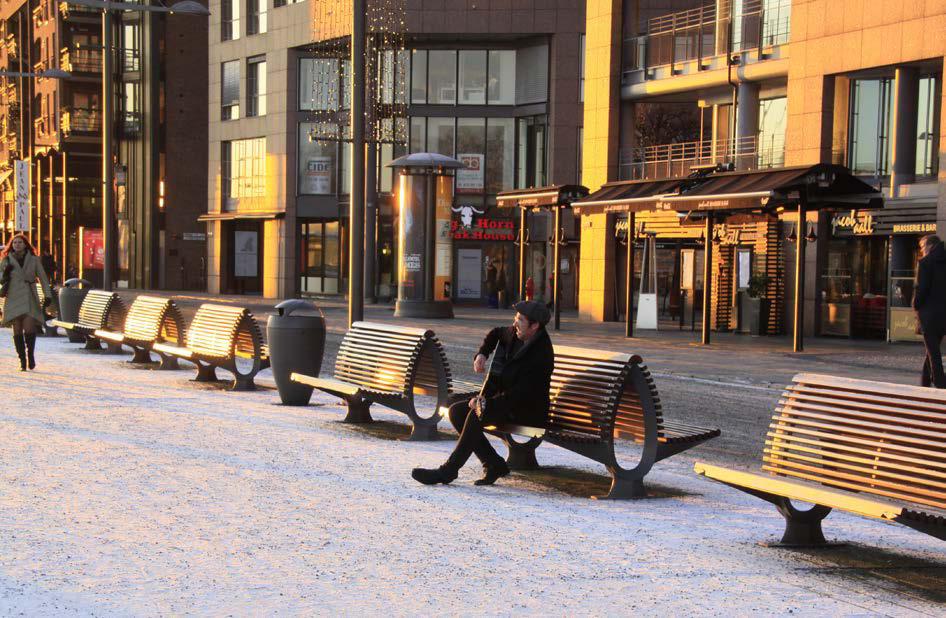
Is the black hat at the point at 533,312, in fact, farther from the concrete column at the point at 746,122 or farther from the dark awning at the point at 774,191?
the concrete column at the point at 746,122

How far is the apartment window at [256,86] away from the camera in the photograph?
57344 mm

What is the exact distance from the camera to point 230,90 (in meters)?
59.6

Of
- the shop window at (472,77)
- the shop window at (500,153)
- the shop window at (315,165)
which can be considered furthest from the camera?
the shop window at (315,165)

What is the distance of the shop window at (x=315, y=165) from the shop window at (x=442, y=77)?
4.87 meters

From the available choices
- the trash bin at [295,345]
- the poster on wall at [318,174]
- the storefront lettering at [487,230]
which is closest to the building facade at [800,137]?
the trash bin at [295,345]

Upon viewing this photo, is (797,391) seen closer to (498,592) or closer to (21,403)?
(498,592)

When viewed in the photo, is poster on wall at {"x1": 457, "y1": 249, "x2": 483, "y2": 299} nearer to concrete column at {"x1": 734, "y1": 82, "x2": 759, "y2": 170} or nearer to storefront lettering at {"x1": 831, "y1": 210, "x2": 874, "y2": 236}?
concrete column at {"x1": 734, "y1": 82, "x2": 759, "y2": 170}

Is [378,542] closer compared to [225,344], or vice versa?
[378,542]

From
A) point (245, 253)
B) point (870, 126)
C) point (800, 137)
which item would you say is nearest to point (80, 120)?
point (245, 253)

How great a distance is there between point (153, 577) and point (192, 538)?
2.96 feet

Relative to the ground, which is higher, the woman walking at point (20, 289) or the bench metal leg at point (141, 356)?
the woman walking at point (20, 289)

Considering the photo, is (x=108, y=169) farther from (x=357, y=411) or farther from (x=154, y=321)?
(x=357, y=411)

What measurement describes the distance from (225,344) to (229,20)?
46.3 m

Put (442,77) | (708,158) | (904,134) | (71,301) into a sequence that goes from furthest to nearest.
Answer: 1. (442,77)
2. (708,158)
3. (904,134)
4. (71,301)
